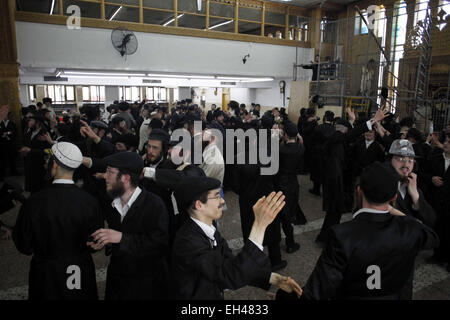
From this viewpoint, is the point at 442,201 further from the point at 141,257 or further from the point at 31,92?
the point at 31,92

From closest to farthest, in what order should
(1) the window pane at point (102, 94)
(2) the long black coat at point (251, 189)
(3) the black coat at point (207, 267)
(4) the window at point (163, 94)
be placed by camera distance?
(3) the black coat at point (207, 267)
(2) the long black coat at point (251, 189)
(1) the window pane at point (102, 94)
(4) the window at point (163, 94)

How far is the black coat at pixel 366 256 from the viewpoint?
1.82 m

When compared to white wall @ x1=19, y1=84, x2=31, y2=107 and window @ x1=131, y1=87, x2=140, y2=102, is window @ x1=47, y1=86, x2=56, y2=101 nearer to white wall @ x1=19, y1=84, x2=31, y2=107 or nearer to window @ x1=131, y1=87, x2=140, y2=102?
white wall @ x1=19, y1=84, x2=31, y2=107

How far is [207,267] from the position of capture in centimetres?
180

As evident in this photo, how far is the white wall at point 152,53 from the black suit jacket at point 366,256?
10.9 metres

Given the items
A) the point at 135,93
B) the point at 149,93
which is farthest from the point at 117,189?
the point at 149,93

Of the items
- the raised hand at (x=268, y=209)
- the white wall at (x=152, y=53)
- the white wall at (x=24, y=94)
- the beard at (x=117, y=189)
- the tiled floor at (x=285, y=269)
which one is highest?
the white wall at (x=152, y=53)

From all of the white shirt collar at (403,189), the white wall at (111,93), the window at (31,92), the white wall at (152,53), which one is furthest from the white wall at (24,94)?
the white shirt collar at (403,189)

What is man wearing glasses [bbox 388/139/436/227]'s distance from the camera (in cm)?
261

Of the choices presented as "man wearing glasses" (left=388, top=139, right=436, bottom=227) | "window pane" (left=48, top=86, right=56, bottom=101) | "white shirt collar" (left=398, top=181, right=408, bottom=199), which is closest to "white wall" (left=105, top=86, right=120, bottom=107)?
"window pane" (left=48, top=86, right=56, bottom=101)

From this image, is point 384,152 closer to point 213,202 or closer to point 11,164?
point 213,202

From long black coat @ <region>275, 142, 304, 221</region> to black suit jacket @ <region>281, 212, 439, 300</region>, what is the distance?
2597 millimetres

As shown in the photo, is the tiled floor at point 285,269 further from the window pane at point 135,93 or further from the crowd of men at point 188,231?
the window pane at point 135,93
